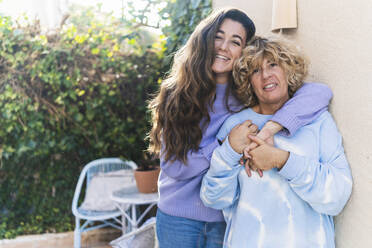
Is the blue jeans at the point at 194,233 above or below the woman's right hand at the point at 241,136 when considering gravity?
below

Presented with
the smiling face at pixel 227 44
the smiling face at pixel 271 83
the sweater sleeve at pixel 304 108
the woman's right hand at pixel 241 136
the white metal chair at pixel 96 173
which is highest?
the smiling face at pixel 227 44

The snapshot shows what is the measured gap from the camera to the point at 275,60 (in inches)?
44.4

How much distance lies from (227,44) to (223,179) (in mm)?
587

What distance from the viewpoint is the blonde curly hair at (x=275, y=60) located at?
1.13m

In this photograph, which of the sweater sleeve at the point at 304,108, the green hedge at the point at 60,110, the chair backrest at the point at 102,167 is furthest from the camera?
the chair backrest at the point at 102,167

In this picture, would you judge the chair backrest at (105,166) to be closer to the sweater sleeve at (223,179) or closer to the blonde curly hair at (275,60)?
the sweater sleeve at (223,179)

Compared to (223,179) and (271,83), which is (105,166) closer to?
(223,179)

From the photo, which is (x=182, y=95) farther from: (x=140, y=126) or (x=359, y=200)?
(x=140, y=126)

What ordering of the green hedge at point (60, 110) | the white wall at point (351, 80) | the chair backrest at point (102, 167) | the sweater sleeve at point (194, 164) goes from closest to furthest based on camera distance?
1. the white wall at point (351, 80)
2. the sweater sleeve at point (194, 164)
3. the green hedge at point (60, 110)
4. the chair backrest at point (102, 167)

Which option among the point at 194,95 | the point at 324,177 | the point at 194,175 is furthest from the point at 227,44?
the point at 324,177

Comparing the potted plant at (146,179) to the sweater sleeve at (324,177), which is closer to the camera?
the sweater sleeve at (324,177)

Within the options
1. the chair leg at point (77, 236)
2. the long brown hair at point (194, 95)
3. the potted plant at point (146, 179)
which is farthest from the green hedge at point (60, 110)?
the long brown hair at point (194, 95)

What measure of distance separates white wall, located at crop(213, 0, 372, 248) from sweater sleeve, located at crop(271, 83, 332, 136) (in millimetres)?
45

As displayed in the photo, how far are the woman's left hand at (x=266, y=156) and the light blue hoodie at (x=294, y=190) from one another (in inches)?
1.0
